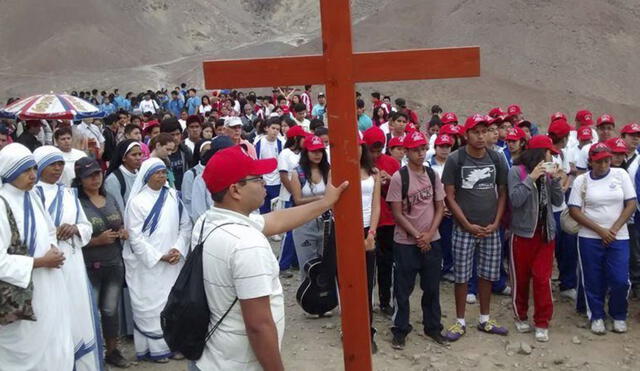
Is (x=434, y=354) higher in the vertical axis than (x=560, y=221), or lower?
lower

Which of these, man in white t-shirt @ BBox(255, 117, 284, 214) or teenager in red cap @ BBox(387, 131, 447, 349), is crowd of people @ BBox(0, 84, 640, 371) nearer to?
teenager in red cap @ BBox(387, 131, 447, 349)

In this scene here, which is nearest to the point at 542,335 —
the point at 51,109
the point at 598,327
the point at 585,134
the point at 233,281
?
the point at 598,327

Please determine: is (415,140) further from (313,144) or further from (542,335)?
(542,335)

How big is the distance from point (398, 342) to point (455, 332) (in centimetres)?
57

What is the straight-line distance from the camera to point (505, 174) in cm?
581

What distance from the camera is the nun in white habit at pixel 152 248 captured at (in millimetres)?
5230

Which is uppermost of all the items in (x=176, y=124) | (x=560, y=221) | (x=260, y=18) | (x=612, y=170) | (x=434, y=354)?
(x=260, y=18)

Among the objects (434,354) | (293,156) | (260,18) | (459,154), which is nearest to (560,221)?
(459,154)

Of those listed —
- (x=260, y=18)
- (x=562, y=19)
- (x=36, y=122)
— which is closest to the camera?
(x=36, y=122)

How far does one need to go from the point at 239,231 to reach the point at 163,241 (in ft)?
9.14

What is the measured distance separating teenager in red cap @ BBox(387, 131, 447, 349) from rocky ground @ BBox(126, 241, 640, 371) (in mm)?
216

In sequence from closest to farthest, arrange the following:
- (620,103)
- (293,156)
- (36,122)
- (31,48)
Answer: (293,156) → (36,122) → (620,103) → (31,48)

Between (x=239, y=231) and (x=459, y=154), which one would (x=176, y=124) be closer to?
(x=459, y=154)

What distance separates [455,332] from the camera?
19.3 ft
